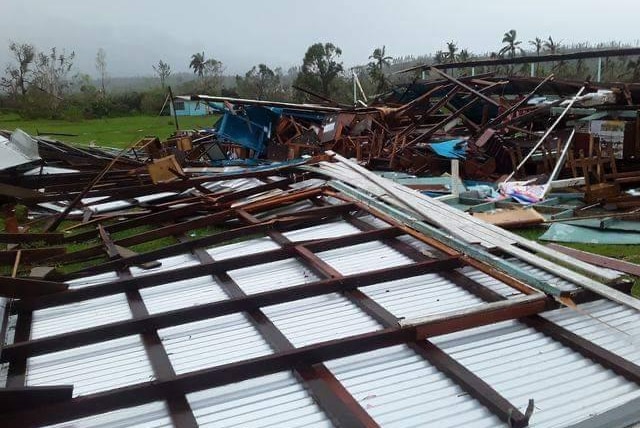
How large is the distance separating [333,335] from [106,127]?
30.0 m

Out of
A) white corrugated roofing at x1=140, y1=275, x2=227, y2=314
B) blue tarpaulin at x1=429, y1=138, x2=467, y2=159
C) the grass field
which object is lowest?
white corrugated roofing at x1=140, y1=275, x2=227, y2=314

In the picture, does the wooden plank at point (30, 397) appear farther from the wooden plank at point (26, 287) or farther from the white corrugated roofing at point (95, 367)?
the wooden plank at point (26, 287)

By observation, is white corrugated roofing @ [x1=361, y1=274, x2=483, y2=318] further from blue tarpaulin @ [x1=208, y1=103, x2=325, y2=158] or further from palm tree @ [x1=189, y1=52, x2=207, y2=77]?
palm tree @ [x1=189, y1=52, x2=207, y2=77]

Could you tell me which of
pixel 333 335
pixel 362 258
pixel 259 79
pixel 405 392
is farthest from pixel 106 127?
pixel 405 392

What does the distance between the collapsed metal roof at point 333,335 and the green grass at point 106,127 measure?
17.5 m

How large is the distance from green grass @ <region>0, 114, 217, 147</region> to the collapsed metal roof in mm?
17486

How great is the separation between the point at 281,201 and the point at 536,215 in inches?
134

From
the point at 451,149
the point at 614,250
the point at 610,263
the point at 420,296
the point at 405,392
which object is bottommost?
the point at 614,250

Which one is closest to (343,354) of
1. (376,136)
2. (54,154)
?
(376,136)

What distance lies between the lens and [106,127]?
30.7 metres

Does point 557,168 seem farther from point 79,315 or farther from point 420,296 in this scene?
point 79,315

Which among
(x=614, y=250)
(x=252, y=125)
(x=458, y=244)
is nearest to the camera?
(x=458, y=244)

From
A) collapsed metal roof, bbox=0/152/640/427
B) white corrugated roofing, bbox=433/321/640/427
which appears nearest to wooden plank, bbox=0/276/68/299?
collapsed metal roof, bbox=0/152/640/427

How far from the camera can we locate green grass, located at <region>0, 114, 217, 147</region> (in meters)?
23.8
